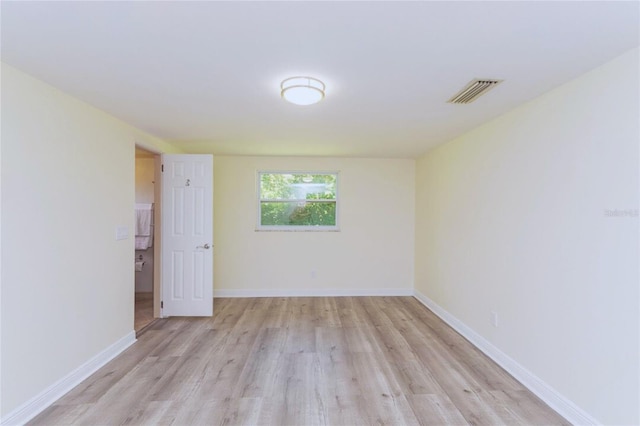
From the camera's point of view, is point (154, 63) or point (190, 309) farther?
point (190, 309)

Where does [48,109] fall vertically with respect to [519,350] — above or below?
above

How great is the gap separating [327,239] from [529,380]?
301 cm

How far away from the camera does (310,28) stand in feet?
4.49

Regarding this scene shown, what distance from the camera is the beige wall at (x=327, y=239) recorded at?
458cm

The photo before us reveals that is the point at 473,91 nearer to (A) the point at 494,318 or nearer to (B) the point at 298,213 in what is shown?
(A) the point at 494,318

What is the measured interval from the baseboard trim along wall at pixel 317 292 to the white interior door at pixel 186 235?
91cm

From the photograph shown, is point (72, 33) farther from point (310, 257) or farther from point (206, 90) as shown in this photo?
point (310, 257)

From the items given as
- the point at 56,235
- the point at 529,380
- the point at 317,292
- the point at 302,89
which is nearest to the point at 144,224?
the point at 56,235

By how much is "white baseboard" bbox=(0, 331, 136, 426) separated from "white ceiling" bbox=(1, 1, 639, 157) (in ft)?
7.00

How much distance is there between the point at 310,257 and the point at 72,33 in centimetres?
376

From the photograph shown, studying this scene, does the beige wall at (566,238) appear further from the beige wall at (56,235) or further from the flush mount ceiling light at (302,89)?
the beige wall at (56,235)

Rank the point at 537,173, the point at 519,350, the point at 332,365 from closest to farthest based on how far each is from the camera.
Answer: the point at 537,173
the point at 519,350
the point at 332,365

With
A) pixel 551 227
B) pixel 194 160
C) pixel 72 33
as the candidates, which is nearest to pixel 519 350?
pixel 551 227

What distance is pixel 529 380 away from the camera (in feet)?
7.19
